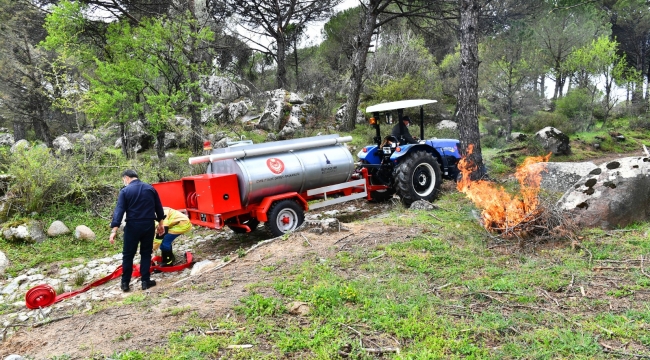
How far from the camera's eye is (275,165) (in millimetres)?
7234

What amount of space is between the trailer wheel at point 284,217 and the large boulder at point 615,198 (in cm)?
426

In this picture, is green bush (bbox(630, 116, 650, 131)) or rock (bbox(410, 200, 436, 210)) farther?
green bush (bbox(630, 116, 650, 131))

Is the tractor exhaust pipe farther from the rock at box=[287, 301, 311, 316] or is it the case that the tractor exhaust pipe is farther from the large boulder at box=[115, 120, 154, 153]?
the large boulder at box=[115, 120, 154, 153]

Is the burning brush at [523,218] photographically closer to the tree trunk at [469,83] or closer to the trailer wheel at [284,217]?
the trailer wheel at [284,217]

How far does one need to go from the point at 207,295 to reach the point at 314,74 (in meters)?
22.3

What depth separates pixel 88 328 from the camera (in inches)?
156

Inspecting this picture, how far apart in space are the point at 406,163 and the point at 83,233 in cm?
687

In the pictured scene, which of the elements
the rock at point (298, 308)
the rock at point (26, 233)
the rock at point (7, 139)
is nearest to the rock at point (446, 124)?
the rock at point (26, 233)

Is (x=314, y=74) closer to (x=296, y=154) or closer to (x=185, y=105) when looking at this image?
(x=185, y=105)

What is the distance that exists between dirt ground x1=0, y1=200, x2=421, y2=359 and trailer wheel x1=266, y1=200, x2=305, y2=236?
0.92m

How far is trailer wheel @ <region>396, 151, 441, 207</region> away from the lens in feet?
27.3

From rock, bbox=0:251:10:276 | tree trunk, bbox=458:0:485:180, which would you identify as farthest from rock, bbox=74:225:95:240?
tree trunk, bbox=458:0:485:180

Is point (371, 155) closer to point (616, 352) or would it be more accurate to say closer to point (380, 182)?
point (380, 182)

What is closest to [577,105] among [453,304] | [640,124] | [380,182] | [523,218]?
[640,124]
